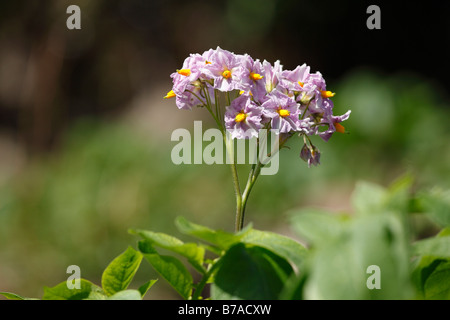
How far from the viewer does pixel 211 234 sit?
1.34 feet

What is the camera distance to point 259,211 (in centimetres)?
284

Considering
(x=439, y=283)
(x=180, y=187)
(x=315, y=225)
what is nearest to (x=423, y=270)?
(x=439, y=283)

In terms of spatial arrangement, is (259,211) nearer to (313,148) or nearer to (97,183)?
(97,183)

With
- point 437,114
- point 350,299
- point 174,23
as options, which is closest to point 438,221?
point 350,299

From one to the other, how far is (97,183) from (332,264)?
115 inches

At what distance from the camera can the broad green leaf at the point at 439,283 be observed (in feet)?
1.36

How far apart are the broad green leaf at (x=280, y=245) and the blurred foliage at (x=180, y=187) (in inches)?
86.0

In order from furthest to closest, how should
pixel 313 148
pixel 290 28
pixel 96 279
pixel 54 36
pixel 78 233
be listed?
1. pixel 54 36
2. pixel 290 28
3. pixel 78 233
4. pixel 96 279
5. pixel 313 148

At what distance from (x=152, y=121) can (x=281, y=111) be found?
371cm

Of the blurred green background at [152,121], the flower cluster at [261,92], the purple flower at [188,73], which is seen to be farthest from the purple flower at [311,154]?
the blurred green background at [152,121]

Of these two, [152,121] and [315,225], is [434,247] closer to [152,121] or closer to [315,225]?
[315,225]

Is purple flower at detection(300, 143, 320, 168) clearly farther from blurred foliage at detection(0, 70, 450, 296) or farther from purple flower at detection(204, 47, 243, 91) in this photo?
blurred foliage at detection(0, 70, 450, 296)

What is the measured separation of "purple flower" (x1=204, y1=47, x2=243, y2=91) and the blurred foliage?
6.97 feet

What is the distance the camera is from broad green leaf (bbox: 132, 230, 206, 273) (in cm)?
42
